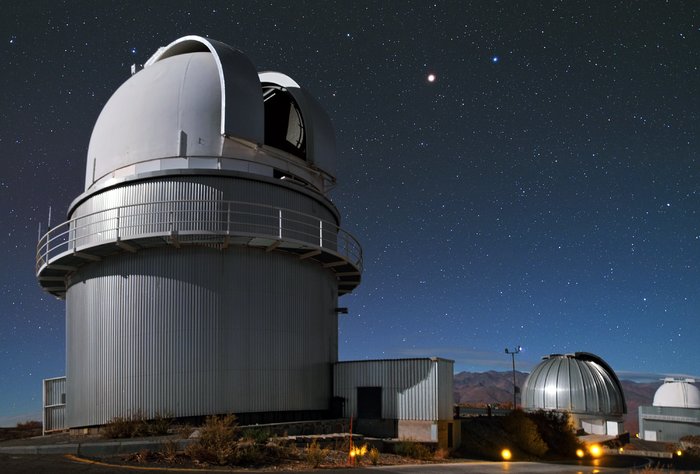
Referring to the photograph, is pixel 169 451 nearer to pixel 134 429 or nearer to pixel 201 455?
pixel 201 455

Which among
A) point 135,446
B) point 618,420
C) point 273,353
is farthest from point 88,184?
point 618,420

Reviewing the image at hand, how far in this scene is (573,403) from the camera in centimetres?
3603

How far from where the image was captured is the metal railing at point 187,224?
18.0 meters

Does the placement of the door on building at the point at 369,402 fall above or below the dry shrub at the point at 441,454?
above

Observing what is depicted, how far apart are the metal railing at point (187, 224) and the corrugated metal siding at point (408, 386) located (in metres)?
4.52

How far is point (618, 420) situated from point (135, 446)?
30.7 meters

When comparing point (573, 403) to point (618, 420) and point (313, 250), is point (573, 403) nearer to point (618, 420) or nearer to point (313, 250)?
point (618, 420)

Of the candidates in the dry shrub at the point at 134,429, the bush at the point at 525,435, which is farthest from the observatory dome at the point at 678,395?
the dry shrub at the point at 134,429

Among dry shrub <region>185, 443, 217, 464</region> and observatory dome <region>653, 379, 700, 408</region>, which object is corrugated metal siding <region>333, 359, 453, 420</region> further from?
observatory dome <region>653, 379, 700, 408</region>

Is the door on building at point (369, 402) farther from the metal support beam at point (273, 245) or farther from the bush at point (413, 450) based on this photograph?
the metal support beam at point (273, 245)

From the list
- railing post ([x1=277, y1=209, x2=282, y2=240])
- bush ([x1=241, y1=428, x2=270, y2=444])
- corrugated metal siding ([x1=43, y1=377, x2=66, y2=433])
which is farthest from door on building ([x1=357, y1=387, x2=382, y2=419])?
corrugated metal siding ([x1=43, y1=377, x2=66, y2=433])

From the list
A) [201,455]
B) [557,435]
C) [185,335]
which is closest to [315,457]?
[201,455]

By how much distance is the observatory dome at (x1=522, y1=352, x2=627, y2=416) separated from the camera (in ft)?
118

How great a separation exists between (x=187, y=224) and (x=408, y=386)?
853cm
